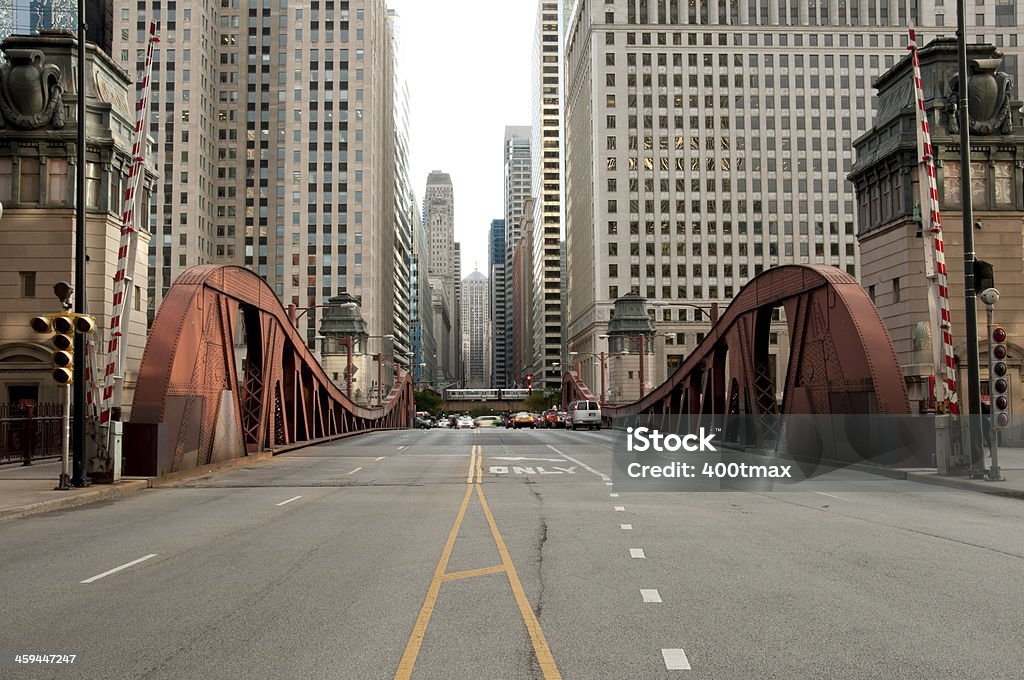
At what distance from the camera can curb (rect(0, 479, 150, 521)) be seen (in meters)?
15.3

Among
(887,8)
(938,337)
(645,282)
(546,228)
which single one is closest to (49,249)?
(938,337)

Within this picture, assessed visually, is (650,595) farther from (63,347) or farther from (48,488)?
(48,488)

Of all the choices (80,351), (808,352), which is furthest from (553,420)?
(80,351)

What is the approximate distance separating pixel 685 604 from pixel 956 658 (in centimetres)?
232

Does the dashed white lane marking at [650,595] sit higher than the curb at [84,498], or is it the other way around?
the dashed white lane marking at [650,595]

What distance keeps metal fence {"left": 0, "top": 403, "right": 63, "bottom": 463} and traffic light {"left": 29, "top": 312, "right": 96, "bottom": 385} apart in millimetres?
9747

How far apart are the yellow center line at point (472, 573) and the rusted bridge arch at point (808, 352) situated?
50.1 ft

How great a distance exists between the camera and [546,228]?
635ft

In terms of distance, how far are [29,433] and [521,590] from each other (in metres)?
23.7

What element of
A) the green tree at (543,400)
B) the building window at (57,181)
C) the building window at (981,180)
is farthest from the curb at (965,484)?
the green tree at (543,400)

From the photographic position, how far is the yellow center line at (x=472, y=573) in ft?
31.0

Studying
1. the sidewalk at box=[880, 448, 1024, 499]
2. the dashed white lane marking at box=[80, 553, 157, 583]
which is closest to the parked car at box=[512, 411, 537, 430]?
the sidewalk at box=[880, 448, 1024, 499]

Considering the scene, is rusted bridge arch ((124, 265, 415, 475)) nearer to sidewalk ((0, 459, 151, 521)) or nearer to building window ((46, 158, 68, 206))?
sidewalk ((0, 459, 151, 521))

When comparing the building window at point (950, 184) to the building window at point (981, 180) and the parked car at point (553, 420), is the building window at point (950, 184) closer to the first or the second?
the building window at point (981, 180)
